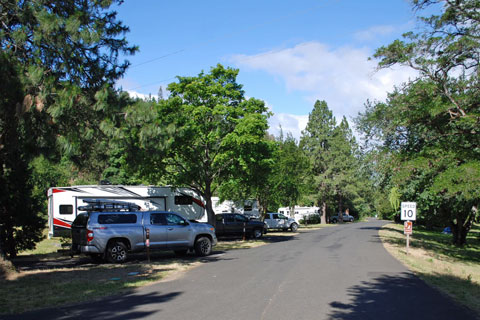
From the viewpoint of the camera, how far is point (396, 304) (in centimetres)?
816

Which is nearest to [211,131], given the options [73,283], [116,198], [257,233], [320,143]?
[116,198]

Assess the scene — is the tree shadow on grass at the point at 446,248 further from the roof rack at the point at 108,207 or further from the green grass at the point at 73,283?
the roof rack at the point at 108,207

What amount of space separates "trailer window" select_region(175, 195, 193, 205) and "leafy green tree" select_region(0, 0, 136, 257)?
1464 cm

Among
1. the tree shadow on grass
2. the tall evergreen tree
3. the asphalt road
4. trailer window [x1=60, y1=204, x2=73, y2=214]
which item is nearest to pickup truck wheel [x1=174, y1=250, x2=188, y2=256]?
the asphalt road

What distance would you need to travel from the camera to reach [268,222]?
121 ft

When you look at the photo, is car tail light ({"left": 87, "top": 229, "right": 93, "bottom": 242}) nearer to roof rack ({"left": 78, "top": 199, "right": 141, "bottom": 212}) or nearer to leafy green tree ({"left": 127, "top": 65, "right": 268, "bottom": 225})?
roof rack ({"left": 78, "top": 199, "right": 141, "bottom": 212})

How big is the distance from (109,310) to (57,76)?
21.0 ft

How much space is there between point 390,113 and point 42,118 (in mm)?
14793

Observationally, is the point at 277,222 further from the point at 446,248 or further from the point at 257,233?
the point at 446,248

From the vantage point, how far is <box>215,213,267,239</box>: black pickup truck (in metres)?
27.0

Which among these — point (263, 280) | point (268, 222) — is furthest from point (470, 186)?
point (268, 222)

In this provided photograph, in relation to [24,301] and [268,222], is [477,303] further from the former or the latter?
[268,222]

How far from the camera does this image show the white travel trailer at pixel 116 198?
24.1 m

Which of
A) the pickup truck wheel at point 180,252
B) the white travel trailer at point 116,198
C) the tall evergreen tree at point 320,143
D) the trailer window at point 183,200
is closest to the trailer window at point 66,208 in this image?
the white travel trailer at point 116,198
